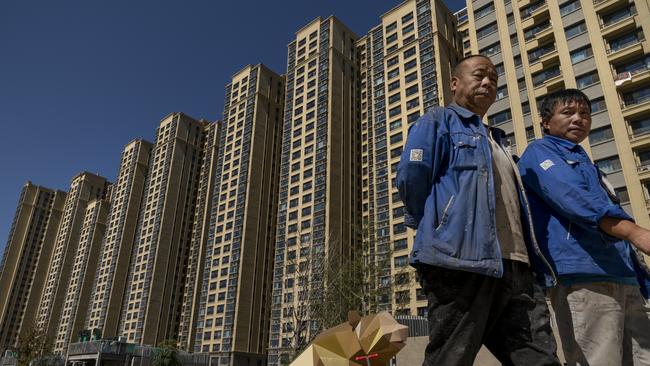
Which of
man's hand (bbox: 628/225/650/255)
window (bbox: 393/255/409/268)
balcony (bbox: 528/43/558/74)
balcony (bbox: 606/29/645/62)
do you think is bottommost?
man's hand (bbox: 628/225/650/255)

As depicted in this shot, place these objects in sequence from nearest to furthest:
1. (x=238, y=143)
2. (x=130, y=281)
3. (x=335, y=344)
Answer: (x=335, y=344), (x=238, y=143), (x=130, y=281)

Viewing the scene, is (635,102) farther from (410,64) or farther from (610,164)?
(410,64)

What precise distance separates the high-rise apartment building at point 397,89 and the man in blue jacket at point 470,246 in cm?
5008

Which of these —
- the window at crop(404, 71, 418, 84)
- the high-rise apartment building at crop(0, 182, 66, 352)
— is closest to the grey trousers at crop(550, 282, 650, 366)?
the window at crop(404, 71, 418, 84)

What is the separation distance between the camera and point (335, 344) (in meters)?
3.59

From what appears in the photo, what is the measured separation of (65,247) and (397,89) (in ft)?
300

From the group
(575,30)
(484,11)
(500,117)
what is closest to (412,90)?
(484,11)

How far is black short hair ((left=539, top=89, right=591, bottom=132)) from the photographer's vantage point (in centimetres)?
346

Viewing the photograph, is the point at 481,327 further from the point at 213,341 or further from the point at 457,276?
the point at 213,341

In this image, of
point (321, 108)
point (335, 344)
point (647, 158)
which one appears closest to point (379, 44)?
point (321, 108)

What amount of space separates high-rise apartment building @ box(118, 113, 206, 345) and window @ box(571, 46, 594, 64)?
7210cm

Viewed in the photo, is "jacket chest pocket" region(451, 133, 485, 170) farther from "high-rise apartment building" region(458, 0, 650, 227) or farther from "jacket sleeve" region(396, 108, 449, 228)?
"high-rise apartment building" region(458, 0, 650, 227)

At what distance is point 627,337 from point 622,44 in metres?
43.5

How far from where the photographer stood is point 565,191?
2.85 metres
